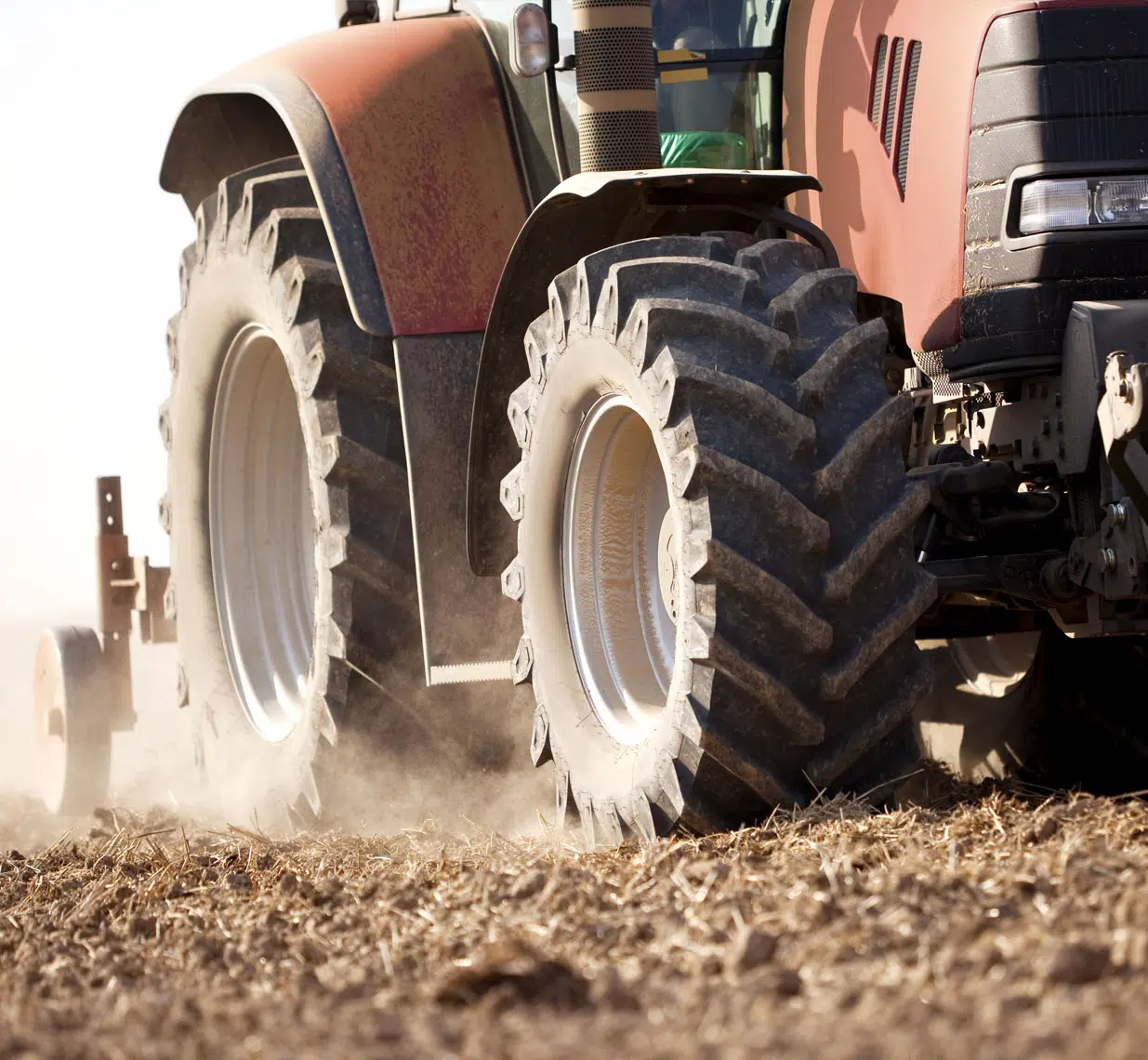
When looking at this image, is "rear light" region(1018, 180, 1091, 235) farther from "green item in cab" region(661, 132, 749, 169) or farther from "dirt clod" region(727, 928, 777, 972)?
"dirt clod" region(727, 928, 777, 972)

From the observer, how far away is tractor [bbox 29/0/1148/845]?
3082mm

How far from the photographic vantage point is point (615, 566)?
371 cm

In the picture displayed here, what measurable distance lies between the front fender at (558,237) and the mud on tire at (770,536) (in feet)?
0.67

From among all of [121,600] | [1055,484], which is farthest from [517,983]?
[121,600]

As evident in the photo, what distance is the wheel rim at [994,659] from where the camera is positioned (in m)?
5.38

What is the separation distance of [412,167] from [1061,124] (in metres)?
1.59

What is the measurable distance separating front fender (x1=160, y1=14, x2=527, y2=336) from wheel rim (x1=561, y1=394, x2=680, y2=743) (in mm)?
684

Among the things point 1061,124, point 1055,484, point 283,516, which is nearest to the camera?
point 1061,124

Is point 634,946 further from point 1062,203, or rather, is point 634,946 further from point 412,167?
point 412,167

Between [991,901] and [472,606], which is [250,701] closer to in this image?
[472,606]

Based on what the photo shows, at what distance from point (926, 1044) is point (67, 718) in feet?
16.0

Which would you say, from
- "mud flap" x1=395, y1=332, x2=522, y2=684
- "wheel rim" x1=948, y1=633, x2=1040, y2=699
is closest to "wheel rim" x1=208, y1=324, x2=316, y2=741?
"mud flap" x1=395, y1=332, x2=522, y2=684

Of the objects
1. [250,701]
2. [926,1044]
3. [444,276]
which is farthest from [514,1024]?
[250,701]

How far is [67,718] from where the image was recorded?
608cm
